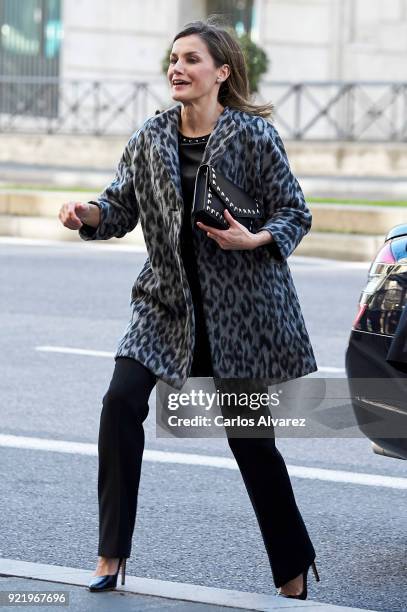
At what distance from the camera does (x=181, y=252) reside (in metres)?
4.38

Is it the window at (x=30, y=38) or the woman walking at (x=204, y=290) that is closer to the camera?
the woman walking at (x=204, y=290)

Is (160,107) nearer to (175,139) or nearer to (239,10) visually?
(239,10)

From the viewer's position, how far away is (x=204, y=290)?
438cm

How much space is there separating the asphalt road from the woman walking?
692 mm

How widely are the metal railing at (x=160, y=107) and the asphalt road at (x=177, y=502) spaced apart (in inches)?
630

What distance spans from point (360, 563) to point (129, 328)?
1.39 meters

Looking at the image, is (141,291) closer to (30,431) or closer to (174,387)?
(174,387)

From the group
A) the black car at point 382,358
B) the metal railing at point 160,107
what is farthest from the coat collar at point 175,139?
the metal railing at point 160,107

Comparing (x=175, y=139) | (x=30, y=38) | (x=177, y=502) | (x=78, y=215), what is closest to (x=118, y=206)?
(x=78, y=215)

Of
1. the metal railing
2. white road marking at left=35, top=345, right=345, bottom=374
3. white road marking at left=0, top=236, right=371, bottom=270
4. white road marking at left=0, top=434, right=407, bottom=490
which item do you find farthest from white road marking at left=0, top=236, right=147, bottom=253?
the metal railing

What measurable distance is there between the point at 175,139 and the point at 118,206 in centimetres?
28

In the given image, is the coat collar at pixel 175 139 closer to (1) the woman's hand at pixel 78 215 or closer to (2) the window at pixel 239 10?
(1) the woman's hand at pixel 78 215

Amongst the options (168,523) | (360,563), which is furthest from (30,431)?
(360,563)

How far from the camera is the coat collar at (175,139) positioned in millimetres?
4367
